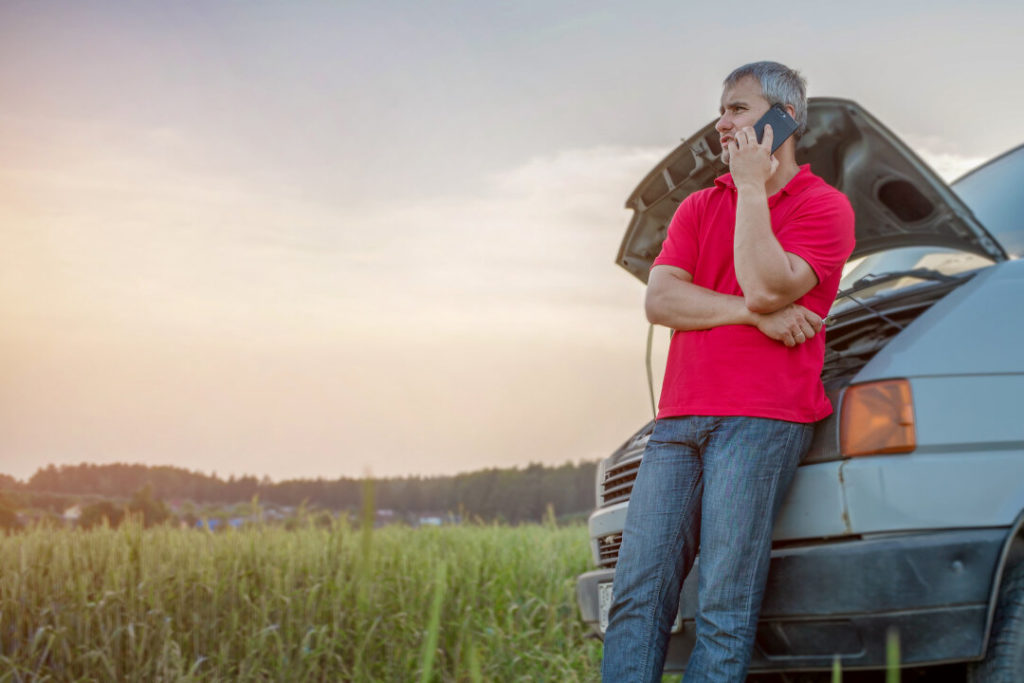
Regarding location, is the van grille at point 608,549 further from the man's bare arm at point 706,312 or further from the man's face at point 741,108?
the man's face at point 741,108

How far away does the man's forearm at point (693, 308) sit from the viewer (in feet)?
8.38

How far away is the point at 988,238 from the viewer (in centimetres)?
282

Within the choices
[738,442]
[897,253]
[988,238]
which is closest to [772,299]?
[738,442]

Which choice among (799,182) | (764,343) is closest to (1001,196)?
(799,182)

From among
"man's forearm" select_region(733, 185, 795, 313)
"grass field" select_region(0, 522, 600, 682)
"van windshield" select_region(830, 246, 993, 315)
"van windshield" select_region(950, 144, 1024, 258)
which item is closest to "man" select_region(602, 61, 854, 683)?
"man's forearm" select_region(733, 185, 795, 313)

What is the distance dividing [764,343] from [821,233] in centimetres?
36

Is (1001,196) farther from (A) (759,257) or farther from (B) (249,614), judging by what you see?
(B) (249,614)

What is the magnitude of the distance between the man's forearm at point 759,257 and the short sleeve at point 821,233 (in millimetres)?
105

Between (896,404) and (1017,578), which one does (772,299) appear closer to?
(896,404)

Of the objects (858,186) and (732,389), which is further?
(858,186)

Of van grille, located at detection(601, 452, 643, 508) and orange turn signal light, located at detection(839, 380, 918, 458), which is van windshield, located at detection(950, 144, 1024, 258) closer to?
orange turn signal light, located at detection(839, 380, 918, 458)

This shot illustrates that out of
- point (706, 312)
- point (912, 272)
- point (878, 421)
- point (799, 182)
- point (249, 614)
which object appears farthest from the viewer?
point (249, 614)

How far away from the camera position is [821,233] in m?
2.58

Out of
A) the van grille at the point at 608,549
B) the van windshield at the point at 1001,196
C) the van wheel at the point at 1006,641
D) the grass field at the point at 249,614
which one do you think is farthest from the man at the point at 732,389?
the grass field at the point at 249,614
